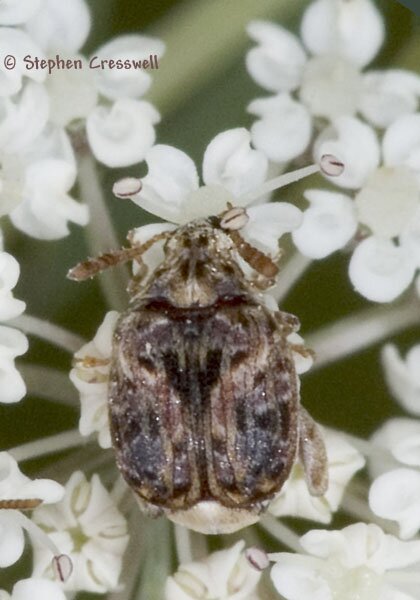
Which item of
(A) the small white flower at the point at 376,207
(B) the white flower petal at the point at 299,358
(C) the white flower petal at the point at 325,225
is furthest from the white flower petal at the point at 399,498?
(C) the white flower petal at the point at 325,225

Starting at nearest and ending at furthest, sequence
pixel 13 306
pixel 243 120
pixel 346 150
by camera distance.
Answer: pixel 13 306
pixel 346 150
pixel 243 120

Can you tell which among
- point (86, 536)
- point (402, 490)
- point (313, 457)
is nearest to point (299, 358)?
point (313, 457)

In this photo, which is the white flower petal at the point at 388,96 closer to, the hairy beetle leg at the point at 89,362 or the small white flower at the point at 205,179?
the small white flower at the point at 205,179

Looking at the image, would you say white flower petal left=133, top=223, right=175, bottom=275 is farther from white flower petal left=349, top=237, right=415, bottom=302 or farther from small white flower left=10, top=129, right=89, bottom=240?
white flower petal left=349, top=237, right=415, bottom=302

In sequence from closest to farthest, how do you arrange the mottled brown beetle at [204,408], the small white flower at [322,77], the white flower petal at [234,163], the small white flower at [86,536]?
the mottled brown beetle at [204,408] → the small white flower at [86,536] → the white flower petal at [234,163] → the small white flower at [322,77]

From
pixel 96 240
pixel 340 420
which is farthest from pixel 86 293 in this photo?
pixel 340 420

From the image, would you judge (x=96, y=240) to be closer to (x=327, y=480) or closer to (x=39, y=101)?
(x=39, y=101)

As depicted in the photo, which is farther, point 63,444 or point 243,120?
point 243,120
